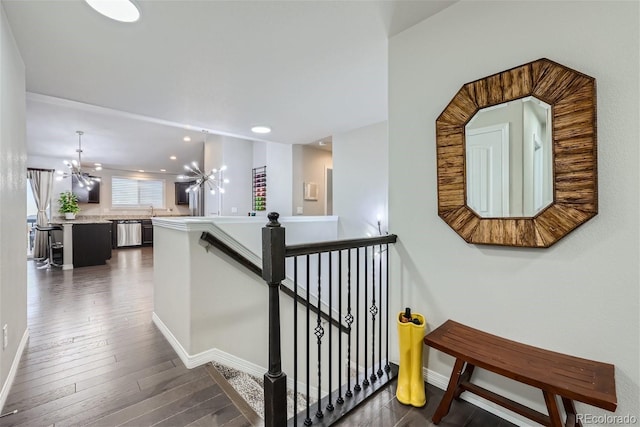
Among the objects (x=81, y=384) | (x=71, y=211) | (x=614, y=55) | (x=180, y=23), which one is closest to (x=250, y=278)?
(x=81, y=384)

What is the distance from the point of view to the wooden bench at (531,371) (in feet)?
3.38

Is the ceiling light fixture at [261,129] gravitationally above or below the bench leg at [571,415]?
above

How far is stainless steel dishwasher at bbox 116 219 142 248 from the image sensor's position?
27.5ft

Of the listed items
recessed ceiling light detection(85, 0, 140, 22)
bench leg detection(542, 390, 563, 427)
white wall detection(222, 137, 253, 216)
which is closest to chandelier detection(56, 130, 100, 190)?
white wall detection(222, 137, 253, 216)

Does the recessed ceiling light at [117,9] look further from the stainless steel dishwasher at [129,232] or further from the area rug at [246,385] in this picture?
the stainless steel dishwasher at [129,232]

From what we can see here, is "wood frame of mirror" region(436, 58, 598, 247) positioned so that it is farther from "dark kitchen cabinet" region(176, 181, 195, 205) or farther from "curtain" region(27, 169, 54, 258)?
"dark kitchen cabinet" region(176, 181, 195, 205)

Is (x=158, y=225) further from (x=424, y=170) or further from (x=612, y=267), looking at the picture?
(x=612, y=267)

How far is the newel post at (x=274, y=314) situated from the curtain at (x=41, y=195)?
7906 millimetres

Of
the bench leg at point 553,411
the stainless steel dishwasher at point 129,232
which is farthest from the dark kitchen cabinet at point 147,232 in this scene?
the bench leg at point 553,411

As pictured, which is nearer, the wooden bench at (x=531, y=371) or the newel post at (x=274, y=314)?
the wooden bench at (x=531, y=371)

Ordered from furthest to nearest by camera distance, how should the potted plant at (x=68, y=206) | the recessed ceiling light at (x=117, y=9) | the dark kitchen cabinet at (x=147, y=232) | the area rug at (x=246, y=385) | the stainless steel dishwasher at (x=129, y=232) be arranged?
1. the dark kitchen cabinet at (x=147, y=232)
2. the stainless steel dishwasher at (x=129, y=232)
3. the potted plant at (x=68, y=206)
4. the area rug at (x=246, y=385)
5. the recessed ceiling light at (x=117, y=9)

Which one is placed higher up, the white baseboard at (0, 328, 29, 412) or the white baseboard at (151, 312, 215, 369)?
the white baseboard at (0, 328, 29, 412)

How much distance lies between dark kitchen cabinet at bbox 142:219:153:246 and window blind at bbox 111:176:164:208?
704mm

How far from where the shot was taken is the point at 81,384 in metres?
1.84
